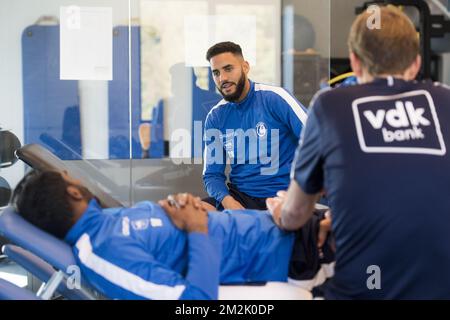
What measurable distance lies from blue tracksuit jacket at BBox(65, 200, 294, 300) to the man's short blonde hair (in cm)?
61

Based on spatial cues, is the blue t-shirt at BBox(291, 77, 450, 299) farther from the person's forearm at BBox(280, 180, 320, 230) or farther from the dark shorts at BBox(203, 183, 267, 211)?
the dark shorts at BBox(203, 183, 267, 211)

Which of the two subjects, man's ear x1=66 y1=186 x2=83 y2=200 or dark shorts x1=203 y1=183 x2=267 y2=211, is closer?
man's ear x1=66 y1=186 x2=83 y2=200

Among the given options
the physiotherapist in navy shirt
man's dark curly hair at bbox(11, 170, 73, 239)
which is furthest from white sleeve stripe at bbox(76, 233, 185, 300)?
the physiotherapist in navy shirt

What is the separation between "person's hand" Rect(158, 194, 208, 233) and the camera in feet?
6.02

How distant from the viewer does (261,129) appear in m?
3.16

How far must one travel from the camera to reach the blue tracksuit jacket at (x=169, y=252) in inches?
68.2

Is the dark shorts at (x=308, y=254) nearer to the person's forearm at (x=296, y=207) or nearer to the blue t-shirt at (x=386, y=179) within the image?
the person's forearm at (x=296, y=207)

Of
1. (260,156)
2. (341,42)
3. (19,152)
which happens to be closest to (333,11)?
(341,42)

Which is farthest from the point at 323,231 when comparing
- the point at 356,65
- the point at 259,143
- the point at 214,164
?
the point at 214,164

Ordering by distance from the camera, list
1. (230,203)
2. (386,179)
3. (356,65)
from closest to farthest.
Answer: (386,179), (356,65), (230,203)

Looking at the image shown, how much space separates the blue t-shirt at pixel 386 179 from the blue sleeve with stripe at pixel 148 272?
1.20ft

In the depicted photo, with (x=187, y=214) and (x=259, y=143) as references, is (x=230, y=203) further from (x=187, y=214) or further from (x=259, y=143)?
(x=187, y=214)

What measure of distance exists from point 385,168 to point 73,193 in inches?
36.9

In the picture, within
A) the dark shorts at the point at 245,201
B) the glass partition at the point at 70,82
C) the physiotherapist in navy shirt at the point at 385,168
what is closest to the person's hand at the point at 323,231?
the physiotherapist in navy shirt at the point at 385,168
